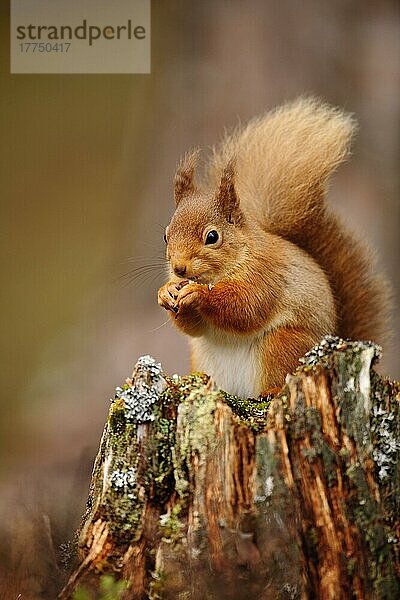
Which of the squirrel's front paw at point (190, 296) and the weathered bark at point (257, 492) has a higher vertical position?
the squirrel's front paw at point (190, 296)

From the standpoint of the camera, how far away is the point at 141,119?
2.68 meters

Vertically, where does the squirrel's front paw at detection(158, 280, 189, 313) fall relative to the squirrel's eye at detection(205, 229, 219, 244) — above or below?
below

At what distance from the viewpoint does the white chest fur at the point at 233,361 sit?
59.8 inches

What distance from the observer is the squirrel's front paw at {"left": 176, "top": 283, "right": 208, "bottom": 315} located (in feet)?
4.47

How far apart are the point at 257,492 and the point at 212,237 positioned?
53 centimetres

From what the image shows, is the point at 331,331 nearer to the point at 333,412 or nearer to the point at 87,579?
the point at 333,412

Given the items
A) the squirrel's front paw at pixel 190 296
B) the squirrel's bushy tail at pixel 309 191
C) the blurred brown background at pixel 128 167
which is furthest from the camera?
the blurred brown background at pixel 128 167

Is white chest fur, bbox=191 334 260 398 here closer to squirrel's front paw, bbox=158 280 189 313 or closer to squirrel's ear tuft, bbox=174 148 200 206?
squirrel's front paw, bbox=158 280 189 313

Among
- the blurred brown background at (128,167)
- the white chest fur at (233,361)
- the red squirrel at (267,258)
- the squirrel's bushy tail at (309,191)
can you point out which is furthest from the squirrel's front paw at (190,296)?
the blurred brown background at (128,167)

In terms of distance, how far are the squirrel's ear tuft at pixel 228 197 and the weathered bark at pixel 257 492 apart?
0.42 meters

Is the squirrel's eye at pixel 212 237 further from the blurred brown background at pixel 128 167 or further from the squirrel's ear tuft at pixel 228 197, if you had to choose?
the blurred brown background at pixel 128 167

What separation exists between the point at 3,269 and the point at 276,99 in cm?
109

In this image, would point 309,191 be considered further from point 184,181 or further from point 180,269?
point 180,269

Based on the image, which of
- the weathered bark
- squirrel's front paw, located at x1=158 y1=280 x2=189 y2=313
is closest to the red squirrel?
squirrel's front paw, located at x1=158 y1=280 x2=189 y2=313
